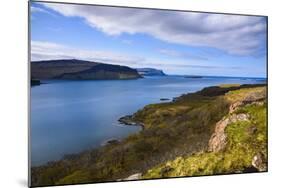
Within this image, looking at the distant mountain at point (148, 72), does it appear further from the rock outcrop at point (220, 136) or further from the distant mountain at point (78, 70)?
the rock outcrop at point (220, 136)

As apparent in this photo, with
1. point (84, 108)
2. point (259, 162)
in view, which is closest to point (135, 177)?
point (84, 108)

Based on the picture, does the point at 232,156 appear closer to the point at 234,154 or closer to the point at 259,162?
the point at 234,154

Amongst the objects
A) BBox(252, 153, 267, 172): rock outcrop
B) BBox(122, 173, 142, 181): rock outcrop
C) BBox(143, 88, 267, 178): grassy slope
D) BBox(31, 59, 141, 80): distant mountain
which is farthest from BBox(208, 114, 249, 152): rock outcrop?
BBox(31, 59, 141, 80): distant mountain

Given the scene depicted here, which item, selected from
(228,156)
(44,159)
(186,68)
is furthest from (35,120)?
(228,156)

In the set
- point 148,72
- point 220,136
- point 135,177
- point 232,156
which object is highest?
point 148,72

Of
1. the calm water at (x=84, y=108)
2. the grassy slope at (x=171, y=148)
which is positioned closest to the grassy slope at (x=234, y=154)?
the grassy slope at (x=171, y=148)

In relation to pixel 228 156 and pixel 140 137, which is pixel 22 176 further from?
pixel 228 156

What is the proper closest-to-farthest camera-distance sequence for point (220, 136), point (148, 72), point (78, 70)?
1. point (78, 70)
2. point (148, 72)
3. point (220, 136)
